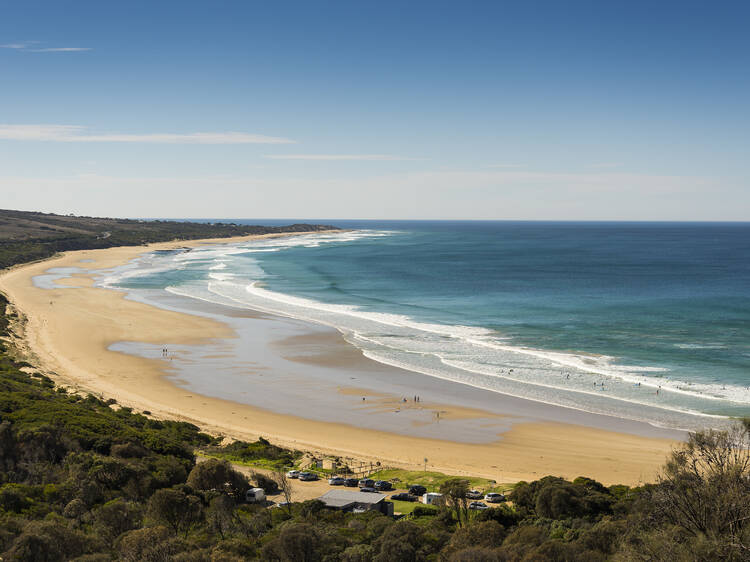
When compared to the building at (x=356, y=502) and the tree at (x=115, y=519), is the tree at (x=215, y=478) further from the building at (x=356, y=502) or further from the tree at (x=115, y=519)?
the tree at (x=115, y=519)

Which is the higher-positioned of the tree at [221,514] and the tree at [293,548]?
the tree at [293,548]

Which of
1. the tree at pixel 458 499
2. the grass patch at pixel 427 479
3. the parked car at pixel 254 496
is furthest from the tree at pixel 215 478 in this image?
the tree at pixel 458 499

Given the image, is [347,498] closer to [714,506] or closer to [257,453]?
[257,453]

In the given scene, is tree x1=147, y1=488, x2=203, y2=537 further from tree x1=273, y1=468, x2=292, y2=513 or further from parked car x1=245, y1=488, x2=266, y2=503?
tree x1=273, y1=468, x2=292, y2=513

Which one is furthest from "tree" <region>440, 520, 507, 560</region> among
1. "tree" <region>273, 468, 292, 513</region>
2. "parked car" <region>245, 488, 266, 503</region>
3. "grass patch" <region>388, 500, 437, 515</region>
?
"parked car" <region>245, 488, 266, 503</region>

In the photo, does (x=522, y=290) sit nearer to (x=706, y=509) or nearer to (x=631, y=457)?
(x=631, y=457)

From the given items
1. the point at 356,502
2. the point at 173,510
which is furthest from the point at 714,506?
the point at 173,510

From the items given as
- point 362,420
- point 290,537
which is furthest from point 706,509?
point 362,420
